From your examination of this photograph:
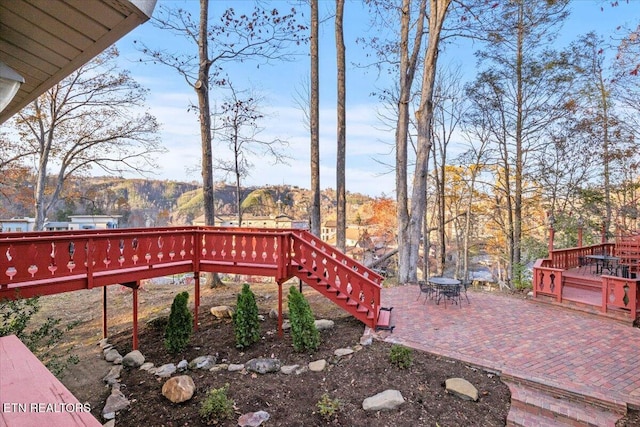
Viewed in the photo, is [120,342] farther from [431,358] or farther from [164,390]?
[431,358]

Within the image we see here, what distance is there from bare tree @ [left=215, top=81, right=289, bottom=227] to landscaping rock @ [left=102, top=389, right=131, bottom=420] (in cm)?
959

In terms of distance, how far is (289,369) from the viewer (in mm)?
4770

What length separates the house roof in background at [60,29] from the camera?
165cm

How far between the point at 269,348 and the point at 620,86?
46.4ft

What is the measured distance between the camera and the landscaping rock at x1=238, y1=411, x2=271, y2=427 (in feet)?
11.8

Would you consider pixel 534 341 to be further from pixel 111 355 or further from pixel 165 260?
pixel 111 355

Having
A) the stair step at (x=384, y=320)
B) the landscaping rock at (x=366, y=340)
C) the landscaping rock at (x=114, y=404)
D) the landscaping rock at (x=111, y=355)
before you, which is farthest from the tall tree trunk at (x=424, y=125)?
the landscaping rock at (x=114, y=404)

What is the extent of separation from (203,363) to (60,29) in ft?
15.9

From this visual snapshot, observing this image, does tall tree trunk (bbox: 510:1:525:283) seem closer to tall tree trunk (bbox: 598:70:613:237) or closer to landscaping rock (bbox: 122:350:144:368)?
tall tree trunk (bbox: 598:70:613:237)

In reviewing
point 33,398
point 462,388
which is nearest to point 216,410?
point 462,388

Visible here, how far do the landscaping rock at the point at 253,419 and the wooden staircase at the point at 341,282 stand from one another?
2652 millimetres

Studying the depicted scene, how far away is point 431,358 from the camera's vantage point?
15.6ft

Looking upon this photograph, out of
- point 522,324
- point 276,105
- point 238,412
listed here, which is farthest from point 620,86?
point 238,412

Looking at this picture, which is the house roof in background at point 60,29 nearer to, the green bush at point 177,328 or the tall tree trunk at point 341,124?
the green bush at point 177,328
